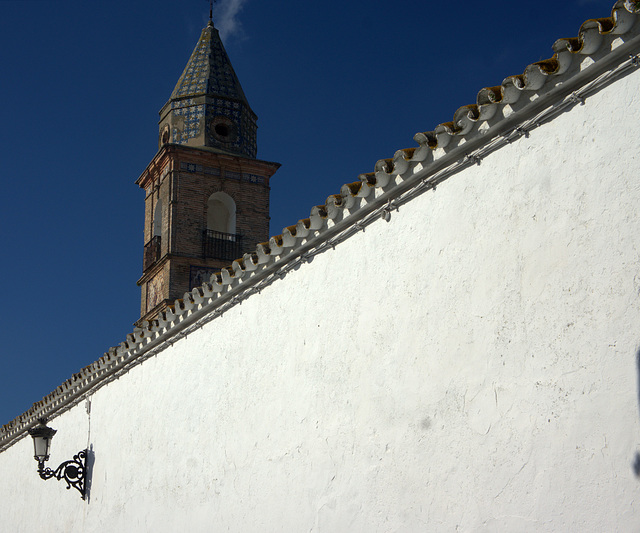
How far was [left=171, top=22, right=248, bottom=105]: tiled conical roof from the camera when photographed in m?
20.7

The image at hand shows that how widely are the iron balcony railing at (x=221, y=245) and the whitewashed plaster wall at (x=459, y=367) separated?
12358 millimetres

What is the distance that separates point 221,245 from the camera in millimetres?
19672

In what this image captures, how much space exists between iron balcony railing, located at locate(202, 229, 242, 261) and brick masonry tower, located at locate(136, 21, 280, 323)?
22 mm

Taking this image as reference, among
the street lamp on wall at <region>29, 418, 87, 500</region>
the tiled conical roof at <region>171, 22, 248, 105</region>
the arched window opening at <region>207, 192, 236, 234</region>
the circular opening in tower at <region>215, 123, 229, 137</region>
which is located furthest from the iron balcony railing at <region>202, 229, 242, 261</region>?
the street lamp on wall at <region>29, 418, 87, 500</region>

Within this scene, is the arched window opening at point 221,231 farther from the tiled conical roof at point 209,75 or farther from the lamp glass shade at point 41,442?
the lamp glass shade at point 41,442

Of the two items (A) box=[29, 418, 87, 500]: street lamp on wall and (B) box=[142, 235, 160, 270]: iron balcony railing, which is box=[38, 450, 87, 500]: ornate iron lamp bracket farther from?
(B) box=[142, 235, 160, 270]: iron balcony railing

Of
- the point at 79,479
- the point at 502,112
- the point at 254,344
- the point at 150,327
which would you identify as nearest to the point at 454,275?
the point at 502,112

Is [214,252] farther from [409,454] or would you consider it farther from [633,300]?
[633,300]

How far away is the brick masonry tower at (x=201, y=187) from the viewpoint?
19516mm

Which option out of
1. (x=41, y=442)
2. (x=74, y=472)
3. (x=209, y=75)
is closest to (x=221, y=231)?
(x=209, y=75)

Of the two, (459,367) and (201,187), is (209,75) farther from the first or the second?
(459,367)

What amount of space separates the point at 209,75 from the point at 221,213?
3.30m

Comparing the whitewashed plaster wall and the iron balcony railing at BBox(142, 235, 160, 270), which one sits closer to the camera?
the whitewashed plaster wall

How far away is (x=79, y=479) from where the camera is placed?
954 cm
